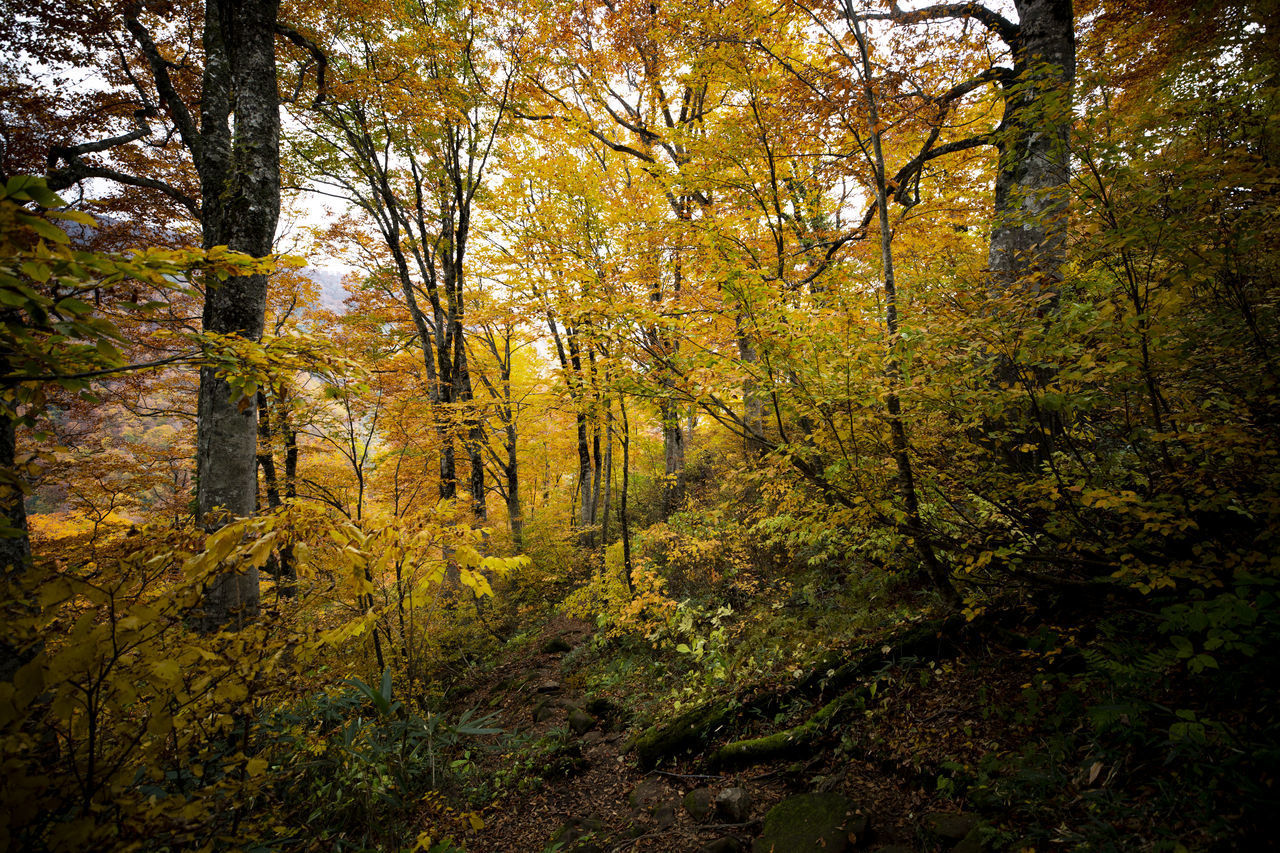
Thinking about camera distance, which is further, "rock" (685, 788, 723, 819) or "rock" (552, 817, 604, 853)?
"rock" (552, 817, 604, 853)

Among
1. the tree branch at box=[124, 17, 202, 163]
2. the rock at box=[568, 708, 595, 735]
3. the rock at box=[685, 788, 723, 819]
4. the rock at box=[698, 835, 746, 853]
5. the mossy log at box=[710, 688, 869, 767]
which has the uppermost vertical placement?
the tree branch at box=[124, 17, 202, 163]

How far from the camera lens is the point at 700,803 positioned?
3.55 metres

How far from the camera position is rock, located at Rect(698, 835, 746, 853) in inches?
119

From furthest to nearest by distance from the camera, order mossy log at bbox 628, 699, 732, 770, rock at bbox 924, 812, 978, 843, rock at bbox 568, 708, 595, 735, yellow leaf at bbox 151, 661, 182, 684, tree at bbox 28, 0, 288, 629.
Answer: rock at bbox 568, 708, 595, 735
mossy log at bbox 628, 699, 732, 770
tree at bbox 28, 0, 288, 629
rock at bbox 924, 812, 978, 843
yellow leaf at bbox 151, 661, 182, 684

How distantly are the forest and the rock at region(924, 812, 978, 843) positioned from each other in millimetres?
14

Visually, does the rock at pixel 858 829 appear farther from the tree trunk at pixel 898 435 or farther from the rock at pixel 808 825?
the tree trunk at pixel 898 435

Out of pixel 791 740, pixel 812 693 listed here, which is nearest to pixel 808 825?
pixel 791 740

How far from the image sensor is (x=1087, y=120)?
8.10 ft

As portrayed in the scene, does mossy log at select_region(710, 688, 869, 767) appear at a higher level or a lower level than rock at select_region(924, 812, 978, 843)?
lower

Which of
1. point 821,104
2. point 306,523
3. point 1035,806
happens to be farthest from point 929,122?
point 306,523

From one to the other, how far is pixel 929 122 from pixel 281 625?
814 centimetres

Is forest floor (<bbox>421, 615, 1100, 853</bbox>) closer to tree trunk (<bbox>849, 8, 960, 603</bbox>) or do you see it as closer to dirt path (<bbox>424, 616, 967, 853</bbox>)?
dirt path (<bbox>424, 616, 967, 853</bbox>)

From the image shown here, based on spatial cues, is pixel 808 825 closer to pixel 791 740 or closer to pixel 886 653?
pixel 791 740

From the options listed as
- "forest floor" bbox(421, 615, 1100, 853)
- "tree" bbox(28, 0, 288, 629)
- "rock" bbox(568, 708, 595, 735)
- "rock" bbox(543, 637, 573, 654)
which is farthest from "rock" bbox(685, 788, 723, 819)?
"rock" bbox(543, 637, 573, 654)
